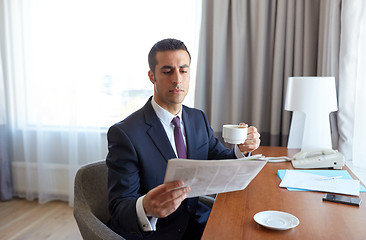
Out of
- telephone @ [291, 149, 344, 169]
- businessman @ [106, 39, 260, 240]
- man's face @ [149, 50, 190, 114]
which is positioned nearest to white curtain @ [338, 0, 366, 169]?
telephone @ [291, 149, 344, 169]

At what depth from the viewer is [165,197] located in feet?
3.42

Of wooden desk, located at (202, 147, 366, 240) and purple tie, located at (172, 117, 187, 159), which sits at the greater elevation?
purple tie, located at (172, 117, 187, 159)

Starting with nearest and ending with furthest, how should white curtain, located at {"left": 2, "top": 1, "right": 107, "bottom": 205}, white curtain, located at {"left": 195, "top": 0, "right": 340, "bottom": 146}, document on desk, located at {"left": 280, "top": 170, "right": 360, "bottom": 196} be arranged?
document on desk, located at {"left": 280, "top": 170, "right": 360, "bottom": 196} → white curtain, located at {"left": 195, "top": 0, "right": 340, "bottom": 146} → white curtain, located at {"left": 2, "top": 1, "right": 107, "bottom": 205}

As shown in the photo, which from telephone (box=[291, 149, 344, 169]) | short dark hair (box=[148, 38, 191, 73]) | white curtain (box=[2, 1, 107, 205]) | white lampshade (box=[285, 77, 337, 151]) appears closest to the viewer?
short dark hair (box=[148, 38, 191, 73])

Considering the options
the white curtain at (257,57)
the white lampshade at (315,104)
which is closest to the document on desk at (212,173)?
→ the white lampshade at (315,104)

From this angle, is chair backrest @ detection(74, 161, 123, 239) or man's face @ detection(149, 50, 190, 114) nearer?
chair backrest @ detection(74, 161, 123, 239)

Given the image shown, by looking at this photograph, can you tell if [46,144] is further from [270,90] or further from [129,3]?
[270,90]

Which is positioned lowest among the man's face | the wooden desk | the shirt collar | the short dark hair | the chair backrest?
the chair backrest

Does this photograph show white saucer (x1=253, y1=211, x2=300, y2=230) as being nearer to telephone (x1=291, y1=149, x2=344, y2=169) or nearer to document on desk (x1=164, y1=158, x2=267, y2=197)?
document on desk (x1=164, y1=158, x2=267, y2=197)

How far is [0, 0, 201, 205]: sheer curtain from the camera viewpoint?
9.86 ft

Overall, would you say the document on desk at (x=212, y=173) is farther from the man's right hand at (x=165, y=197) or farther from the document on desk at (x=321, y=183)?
the document on desk at (x=321, y=183)

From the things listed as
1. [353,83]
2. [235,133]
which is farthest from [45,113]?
[353,83]

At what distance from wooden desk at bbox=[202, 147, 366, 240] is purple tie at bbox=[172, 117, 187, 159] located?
0.27 meters

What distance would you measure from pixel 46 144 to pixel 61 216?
76 cm
